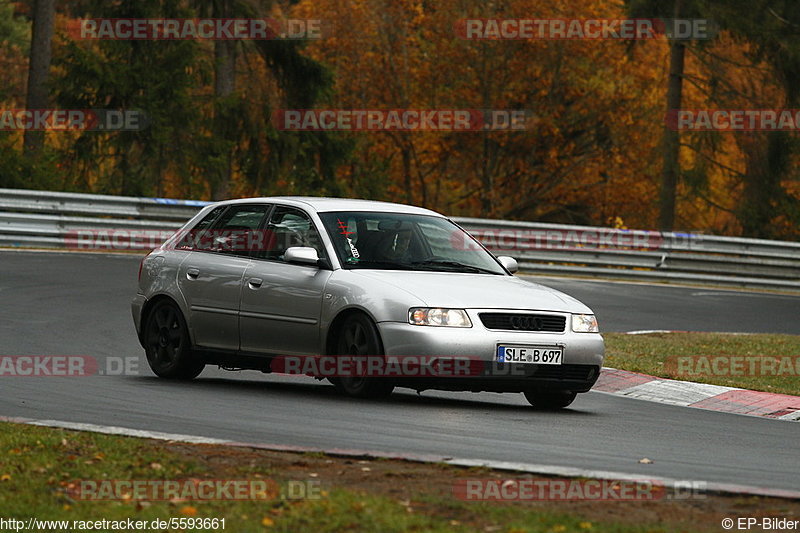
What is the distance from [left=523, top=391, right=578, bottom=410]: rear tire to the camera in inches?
463

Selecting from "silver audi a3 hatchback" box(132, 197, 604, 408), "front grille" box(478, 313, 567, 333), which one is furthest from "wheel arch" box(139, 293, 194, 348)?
"front grille" box(478, 313, 567, 333)

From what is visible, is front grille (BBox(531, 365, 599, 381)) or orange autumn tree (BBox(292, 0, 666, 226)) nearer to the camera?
front grille (BBox(531, 365, 599, 381))

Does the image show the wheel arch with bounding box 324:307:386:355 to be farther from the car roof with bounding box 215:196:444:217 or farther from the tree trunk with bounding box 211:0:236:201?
the tree trunk with bounding box 211:0:236:201

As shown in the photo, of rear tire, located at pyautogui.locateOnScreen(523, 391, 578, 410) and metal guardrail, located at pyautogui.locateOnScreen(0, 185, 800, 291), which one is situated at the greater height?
metal guardrail, located at pyautogui.locateOnScreen(0, 185, 800, 291)

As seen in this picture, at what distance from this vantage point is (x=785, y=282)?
28.9 metres

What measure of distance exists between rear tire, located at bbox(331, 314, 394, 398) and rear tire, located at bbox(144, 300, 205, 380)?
72.2 inches

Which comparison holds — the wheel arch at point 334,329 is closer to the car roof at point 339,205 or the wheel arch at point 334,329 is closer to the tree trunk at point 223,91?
the car roof at point 339,205

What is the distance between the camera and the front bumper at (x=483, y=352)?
10.7m

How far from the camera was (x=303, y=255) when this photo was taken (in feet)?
37.9

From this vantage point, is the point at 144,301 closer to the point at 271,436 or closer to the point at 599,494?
the point at 271,436

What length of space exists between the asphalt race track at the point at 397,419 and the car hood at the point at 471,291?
0.82m

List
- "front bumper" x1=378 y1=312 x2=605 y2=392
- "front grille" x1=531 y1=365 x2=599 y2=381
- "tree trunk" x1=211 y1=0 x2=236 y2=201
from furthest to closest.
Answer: "tree trunk" x1=211 y1=0 x2=236 y2=201, "front grille" x1=531 y1=365 x2=599 y2=381, "front bumper" x1=378 y1=312 x2=605 y2=392

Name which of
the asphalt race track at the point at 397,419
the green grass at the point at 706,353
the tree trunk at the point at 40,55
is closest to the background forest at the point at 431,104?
the tree trunk at the point at 40,55

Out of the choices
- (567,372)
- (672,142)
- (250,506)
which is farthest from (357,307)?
(672,142)
